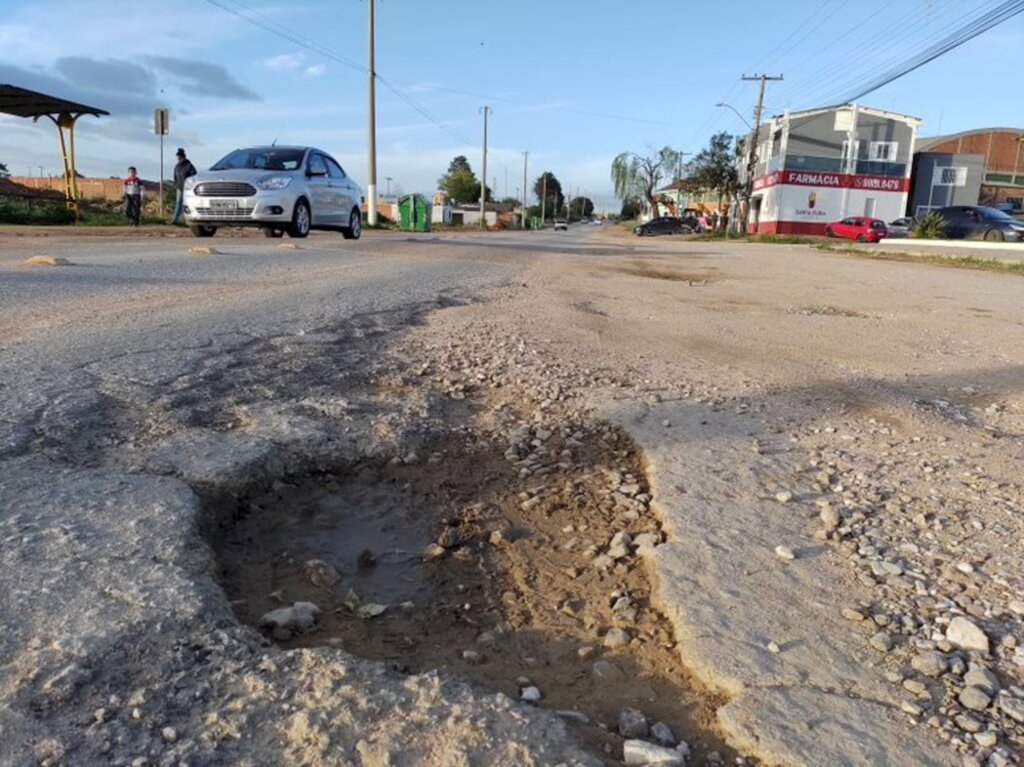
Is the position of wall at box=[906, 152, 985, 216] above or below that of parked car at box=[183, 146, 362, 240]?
above

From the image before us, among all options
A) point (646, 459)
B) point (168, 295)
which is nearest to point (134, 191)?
point (168, 295)

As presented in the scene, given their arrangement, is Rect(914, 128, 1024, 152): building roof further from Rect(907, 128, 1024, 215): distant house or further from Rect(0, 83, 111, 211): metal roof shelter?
Rect(0, 83, 111, 211): metal roof shelter

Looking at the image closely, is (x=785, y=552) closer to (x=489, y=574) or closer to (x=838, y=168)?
(x=489, y=574)

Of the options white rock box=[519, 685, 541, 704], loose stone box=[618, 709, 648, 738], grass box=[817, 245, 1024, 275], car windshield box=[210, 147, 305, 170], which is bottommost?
loose stone box=[618, 709, 648, 738]

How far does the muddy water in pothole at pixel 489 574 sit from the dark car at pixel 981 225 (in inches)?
1177

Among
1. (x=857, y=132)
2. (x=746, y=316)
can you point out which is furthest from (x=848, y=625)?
(x=857, y=132)

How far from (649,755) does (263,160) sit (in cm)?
1360

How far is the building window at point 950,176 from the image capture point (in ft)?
164

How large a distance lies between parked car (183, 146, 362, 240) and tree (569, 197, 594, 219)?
146731 mm

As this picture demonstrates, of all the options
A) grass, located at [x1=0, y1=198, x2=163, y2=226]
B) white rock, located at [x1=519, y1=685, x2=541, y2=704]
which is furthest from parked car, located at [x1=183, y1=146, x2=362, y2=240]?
white rock, located at [x1=519, y1=685, x2=541, y2=704]

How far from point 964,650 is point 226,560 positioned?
6.48 feet

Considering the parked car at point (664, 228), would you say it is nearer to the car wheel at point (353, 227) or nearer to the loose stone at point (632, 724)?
the car wheel at point (353, 227)

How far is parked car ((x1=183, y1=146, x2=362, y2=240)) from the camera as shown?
12664 mm

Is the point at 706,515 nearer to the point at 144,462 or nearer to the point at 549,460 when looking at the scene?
the point at 549,460
